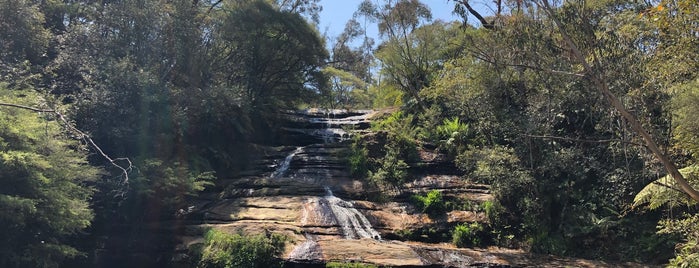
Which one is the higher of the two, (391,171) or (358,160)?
(358,160)

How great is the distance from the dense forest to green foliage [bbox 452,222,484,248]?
0.06 m

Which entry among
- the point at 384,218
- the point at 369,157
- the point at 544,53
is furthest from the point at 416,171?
the point at 544,53

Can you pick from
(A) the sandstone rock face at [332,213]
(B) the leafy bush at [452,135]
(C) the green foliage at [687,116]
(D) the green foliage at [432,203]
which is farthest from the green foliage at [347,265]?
(B) the leafy bush at [452,135]

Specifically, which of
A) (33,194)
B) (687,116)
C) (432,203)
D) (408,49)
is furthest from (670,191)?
(408,49)

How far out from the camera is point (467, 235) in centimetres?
1362

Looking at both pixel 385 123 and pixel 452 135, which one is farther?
pixel 385 123

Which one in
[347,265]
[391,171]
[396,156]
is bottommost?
[347,265]

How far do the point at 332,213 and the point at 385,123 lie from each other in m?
8.78

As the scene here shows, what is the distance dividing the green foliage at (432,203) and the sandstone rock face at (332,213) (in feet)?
0.89

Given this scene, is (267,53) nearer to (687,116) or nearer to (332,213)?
(332,213)

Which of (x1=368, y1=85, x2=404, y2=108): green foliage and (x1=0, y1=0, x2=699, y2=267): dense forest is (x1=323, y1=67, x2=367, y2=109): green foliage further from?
(x1=0, y1=0, x2=699, y2=267): dense forest

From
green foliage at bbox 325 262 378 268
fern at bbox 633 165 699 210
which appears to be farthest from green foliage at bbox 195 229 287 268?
fern at bbox 633 165 699 210

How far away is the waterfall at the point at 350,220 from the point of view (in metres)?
12.8

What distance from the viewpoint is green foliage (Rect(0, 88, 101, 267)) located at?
9.03m
